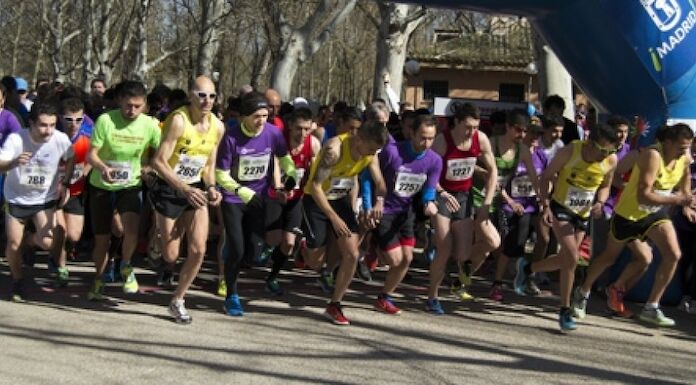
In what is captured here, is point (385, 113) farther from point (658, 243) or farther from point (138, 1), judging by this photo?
point (138, 1)

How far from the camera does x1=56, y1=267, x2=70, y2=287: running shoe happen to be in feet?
27.5

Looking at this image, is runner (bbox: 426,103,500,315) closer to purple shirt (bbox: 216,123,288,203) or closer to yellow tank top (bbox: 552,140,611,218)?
yellow tank top (bbox: 552,140,611,218)

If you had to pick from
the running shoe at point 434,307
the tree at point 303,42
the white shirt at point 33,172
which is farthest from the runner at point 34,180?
the tree at point 303,42

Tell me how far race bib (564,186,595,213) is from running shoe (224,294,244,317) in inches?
108

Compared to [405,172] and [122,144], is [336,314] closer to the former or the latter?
[405,172]

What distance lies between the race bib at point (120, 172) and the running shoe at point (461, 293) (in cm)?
316

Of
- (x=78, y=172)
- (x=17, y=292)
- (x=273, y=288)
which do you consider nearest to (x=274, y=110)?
(x=273, y=288)

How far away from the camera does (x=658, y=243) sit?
25.7ft

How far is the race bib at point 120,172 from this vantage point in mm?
7539

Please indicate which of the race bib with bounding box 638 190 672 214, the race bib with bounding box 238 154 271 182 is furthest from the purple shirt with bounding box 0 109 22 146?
the race bib with bounding box 638 190 672 214

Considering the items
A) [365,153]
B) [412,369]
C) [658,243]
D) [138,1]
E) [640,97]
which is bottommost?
[412,369]

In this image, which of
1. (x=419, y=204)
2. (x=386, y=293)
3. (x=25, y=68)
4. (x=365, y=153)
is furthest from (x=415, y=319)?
(x=25, y=68)

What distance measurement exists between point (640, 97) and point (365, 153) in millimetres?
2781

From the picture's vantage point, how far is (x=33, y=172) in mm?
7605
